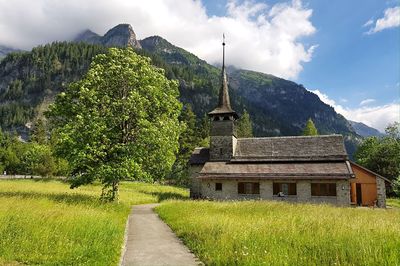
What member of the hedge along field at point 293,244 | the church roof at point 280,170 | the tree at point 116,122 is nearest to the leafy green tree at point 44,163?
the church roof at point 280,170

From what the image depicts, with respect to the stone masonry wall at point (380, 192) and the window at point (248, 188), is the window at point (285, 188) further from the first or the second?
the stone masonry wall at point (380, 192)

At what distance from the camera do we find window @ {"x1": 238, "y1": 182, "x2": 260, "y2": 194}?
3572cm

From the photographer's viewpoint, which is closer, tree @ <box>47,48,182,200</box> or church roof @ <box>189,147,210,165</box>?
tree @ <box>47,48,182,200</box>

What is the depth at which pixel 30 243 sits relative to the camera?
9.51m

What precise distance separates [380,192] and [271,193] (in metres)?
13.0

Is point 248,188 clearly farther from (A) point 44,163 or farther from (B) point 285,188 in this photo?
(A) point 44,163

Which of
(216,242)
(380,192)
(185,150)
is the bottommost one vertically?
(216,242)

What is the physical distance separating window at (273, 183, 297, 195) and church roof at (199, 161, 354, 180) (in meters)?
1.36

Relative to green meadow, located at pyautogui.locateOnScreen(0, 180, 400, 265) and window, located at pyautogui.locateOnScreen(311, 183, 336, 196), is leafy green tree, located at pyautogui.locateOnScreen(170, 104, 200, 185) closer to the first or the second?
window, located at pyautogui.locateOnScreen(311, 183, 336, 196)

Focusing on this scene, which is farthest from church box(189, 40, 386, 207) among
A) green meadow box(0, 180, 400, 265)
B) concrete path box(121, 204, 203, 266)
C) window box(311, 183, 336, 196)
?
green meadow box(0, 180, 400, 265)

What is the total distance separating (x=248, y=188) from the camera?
36.1m

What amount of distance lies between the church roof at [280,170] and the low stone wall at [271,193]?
0.87 meters

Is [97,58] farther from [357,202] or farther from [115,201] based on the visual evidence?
[357,202]

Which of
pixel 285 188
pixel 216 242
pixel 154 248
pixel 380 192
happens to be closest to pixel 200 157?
pixel 285 188
